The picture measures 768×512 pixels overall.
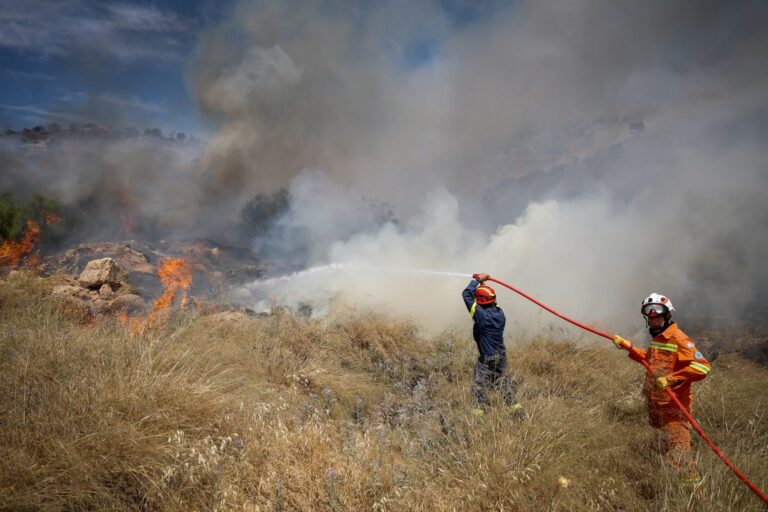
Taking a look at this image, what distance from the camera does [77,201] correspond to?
1614 centimetres

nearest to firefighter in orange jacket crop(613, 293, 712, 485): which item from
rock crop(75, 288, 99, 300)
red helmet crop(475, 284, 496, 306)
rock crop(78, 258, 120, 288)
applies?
red helmet crop(475, 284, 496, 306)

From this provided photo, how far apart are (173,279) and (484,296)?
9.39 meters

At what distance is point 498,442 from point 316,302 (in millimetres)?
6944

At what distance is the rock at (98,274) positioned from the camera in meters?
7.29

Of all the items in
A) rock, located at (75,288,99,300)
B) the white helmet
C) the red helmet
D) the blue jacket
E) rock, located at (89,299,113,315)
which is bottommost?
the white helmet

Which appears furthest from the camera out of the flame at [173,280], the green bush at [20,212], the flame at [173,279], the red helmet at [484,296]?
the green bush at [20,212]

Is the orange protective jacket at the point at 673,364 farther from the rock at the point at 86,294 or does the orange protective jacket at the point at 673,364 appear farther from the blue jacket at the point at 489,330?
the rock at the point at 86,294

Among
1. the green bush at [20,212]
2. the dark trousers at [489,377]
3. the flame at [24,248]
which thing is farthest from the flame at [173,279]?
the dark trousers at [489,377]

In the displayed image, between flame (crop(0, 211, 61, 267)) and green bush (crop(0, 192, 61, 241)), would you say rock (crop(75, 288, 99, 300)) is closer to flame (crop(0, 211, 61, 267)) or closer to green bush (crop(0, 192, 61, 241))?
flame (crop(0, 211, 61, 267))

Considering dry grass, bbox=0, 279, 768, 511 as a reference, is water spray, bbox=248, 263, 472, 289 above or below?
above

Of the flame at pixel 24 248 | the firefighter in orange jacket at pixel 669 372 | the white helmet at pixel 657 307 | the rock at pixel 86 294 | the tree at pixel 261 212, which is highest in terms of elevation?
the tree at pixel 261 212

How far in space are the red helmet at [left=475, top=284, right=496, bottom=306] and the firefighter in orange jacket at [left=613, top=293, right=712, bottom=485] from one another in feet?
4.86

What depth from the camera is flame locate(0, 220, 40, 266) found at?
1059cm

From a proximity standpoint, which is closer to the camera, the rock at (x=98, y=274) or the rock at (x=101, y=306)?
the rock at (x=101, y=306)
